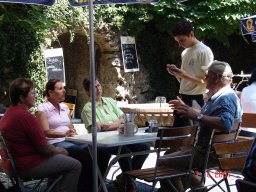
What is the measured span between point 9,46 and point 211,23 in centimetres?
504

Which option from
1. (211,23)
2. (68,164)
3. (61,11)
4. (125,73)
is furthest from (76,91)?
(68,164)

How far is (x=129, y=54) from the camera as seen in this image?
→ 39.3 ft

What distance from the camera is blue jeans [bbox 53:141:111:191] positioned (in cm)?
479

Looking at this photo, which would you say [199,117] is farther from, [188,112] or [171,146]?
[171,146]

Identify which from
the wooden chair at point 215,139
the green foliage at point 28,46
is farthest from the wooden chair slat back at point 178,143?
the green foliage at point 28,46

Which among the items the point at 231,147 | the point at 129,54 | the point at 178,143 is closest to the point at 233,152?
the point at 231,147

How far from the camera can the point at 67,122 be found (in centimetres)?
506

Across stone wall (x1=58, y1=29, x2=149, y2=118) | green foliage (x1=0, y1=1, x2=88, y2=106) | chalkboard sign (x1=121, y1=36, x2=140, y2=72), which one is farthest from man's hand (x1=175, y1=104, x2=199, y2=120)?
chalkboard sign (x1=121, y1=36, x2=140, y2=72)

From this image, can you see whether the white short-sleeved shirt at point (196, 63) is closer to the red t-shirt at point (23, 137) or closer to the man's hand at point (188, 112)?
the man's hand at point (188, 112)

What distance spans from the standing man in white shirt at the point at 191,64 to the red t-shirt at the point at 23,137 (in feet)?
5.33

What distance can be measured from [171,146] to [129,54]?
27.3 ft

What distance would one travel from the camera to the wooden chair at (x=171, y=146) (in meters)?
3.74

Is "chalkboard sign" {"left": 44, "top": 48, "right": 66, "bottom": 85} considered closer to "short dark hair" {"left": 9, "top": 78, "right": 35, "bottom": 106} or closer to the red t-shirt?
"short dark hair" {"left": 9, "top": 78, "right": 35, "bottom": 106}

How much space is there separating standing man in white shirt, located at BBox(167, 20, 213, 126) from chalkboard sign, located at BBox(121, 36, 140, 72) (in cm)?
676
